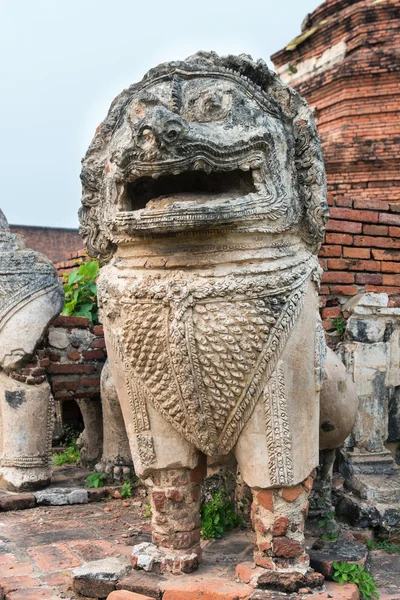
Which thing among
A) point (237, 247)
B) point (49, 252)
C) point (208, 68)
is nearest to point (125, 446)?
point (237, 247)

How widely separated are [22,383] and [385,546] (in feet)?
7.88

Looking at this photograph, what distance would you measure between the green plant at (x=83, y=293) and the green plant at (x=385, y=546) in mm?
2765

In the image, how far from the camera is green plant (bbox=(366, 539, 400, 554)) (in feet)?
11.3

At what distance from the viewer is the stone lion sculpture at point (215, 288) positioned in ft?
8.58

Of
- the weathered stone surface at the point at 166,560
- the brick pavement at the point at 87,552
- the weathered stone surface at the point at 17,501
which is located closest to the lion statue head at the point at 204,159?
the weathered stone surface at the point at 166,560

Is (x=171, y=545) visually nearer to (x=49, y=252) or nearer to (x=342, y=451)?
(x=342, y=451)

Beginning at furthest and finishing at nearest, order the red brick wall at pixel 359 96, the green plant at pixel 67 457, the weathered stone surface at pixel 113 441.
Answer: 1. the red brick wall at pixel 359 96
2. the green plant at pixel 67 457
3. the weathered stone surface at pixel 113 441

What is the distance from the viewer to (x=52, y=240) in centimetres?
2164

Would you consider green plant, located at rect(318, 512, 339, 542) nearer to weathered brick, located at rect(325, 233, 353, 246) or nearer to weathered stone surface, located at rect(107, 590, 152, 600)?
weathered stone surface, located at rect(107, 590, 152, 600)

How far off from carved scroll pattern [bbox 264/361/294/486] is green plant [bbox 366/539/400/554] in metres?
1.09

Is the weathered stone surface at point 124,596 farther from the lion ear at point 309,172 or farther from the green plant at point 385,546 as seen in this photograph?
the lion ear at point 309,172

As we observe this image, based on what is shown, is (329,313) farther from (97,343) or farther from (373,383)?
(97,343)

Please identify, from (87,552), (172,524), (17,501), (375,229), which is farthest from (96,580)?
(375,229)

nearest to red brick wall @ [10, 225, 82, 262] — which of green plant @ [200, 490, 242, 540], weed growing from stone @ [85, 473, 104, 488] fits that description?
weed growing from stone @ [85, 473, 104, 488]
